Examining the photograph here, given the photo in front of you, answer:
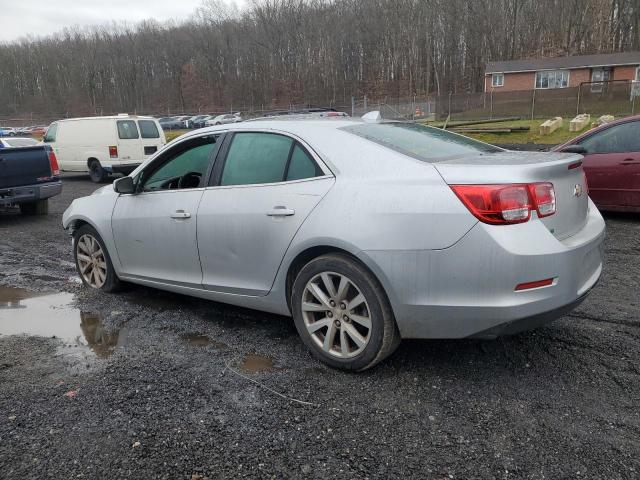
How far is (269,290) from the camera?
12.1ft

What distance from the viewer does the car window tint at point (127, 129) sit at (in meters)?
15.5

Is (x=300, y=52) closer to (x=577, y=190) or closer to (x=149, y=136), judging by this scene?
(x=149, y=136)

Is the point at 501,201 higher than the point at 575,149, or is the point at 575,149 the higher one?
the point at 501,201

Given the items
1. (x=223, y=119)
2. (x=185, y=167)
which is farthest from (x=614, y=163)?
(x=223, y=119)

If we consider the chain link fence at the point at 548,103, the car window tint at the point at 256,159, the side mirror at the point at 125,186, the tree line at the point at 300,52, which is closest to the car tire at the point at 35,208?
the side mirror at the point at 125,186

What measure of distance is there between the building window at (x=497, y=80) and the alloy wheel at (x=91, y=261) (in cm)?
5022

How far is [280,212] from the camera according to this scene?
11.5 ft

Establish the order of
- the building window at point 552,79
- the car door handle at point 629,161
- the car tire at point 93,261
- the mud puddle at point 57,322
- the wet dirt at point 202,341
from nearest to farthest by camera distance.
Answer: the wet dirt at point 202,341, the mud puddle at point 57,322, the car tire at point 93,261, the car door handle at point 629,161, the building window at point 552,79

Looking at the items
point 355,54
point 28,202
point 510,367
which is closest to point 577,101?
point 28,202

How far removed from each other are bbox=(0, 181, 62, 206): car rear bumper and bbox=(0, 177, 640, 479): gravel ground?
6287 mm

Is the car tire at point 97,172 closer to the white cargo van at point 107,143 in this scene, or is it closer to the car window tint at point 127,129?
the white cargo van at point 107,143

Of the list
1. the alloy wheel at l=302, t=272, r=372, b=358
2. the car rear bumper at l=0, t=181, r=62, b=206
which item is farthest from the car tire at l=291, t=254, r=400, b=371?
the car rear bumper at l=0, t=181, r=62, b=206

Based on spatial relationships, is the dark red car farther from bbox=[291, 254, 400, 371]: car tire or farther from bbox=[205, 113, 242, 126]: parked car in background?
bbox=[205, 113, 242, 126]: parked car in background

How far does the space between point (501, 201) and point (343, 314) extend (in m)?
1.14
